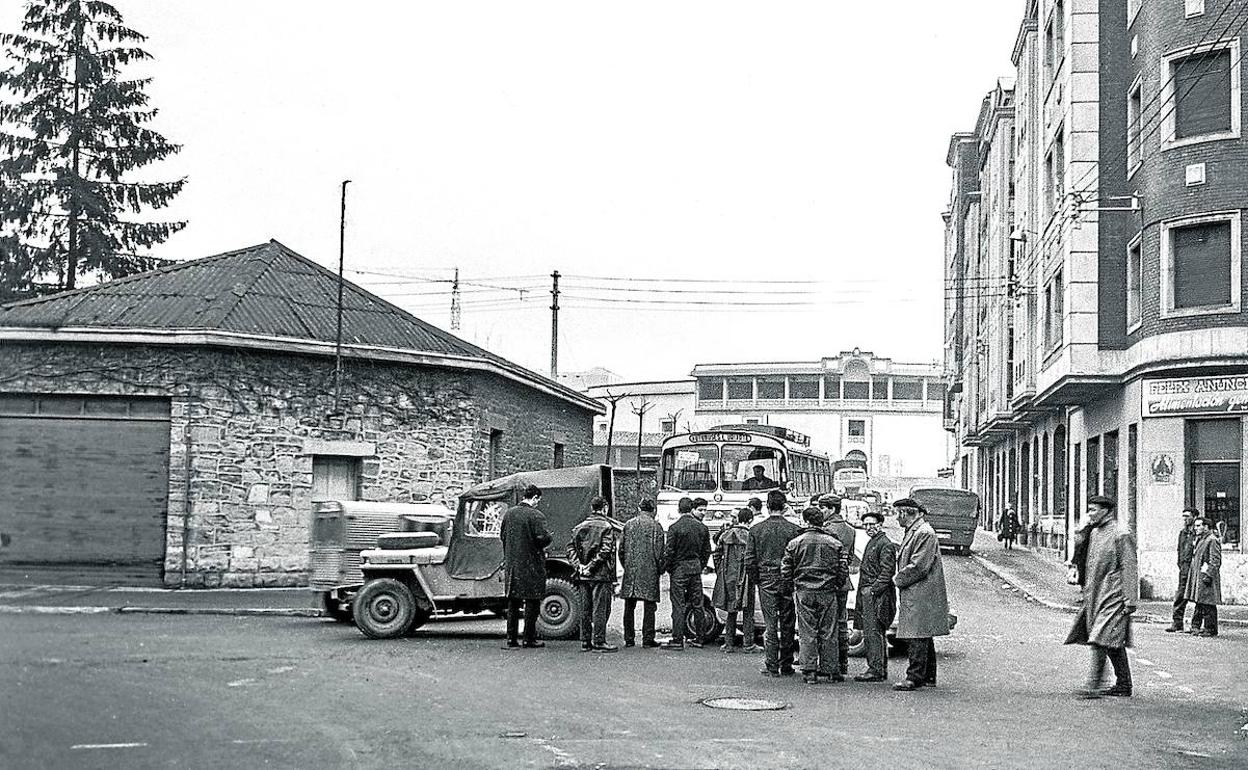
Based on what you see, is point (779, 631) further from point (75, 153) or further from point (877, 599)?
point (75, 153)

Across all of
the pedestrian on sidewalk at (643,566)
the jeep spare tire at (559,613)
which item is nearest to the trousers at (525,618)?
the jeep spare tire at (559,613)

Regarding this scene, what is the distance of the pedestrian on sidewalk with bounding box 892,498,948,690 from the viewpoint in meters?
12.5

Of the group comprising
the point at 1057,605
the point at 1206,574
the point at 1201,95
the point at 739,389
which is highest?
the point at 1201,95

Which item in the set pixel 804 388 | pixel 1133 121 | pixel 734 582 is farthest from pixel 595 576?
pixel 804 388

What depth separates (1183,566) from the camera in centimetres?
2052

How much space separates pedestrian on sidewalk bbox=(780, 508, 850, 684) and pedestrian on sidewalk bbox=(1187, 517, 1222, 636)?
8.51 metres

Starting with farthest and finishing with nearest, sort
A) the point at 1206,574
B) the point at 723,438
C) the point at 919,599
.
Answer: the point at 723,438
the point at 1206,574
the point at 919,599

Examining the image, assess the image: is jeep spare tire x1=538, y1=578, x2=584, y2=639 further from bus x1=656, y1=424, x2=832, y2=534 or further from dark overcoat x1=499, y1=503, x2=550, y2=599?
bus x1=656, y1=424, x2=832, y2=534

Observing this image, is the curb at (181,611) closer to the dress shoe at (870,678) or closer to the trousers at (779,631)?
the trousers at (779,631)

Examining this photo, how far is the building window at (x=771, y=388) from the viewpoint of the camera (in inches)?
3612

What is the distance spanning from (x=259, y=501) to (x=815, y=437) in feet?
230

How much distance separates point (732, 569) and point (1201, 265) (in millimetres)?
13891

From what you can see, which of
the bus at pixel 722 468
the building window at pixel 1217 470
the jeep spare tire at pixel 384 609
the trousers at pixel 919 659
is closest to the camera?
the trousers at pixel 919 659

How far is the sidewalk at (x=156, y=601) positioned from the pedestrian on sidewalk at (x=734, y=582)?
5812mm
